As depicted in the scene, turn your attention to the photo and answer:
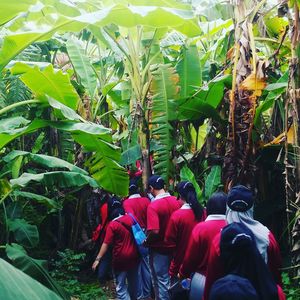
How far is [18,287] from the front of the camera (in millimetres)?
888

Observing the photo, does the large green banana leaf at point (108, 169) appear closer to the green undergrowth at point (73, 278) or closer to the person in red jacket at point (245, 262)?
the green undergrowth at point (73, 278)

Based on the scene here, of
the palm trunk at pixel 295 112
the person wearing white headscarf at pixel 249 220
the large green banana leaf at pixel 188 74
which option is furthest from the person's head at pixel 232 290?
the large green banana leaf at pixel 188 74

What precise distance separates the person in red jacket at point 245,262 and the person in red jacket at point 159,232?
2437mm

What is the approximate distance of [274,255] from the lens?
9.65ft

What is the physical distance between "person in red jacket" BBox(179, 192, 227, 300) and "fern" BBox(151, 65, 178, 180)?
2.29 metres

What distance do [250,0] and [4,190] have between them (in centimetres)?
361

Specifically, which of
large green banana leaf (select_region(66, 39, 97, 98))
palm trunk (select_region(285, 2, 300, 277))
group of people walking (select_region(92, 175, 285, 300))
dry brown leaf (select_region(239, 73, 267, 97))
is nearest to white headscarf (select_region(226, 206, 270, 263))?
group of people walking (select_region(92, 175, 285, 300))

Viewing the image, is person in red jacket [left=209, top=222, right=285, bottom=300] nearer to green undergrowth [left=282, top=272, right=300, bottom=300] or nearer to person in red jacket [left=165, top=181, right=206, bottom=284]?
green undergrowth [left=282, top=272, right=300, bottom=300]

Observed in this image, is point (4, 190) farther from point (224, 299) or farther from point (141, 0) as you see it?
point (224, 299)

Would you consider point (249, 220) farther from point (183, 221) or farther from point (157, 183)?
point (157, 183)

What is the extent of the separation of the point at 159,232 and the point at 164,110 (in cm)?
161

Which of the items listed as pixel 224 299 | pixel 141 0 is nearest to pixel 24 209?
pixel 141 0

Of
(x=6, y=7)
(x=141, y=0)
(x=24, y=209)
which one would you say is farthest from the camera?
(x=24, y=209)

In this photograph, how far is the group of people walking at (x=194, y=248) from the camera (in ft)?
8.23
